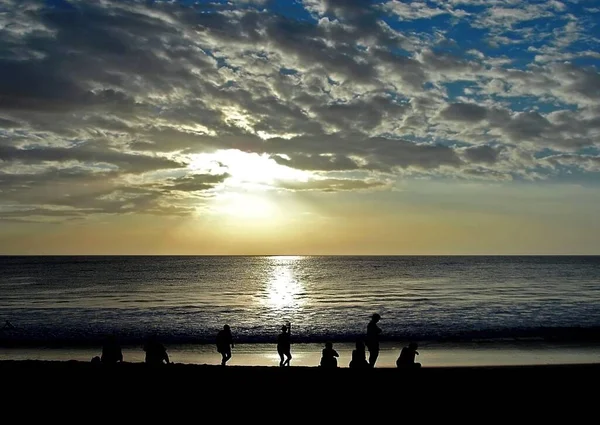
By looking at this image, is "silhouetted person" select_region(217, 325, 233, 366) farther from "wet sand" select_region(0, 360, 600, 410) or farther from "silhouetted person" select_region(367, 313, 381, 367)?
"silhouetted person" select_region(367, 313, 381, 367)

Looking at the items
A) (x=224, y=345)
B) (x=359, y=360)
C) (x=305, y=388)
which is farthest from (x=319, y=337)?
(x=305, y=388)

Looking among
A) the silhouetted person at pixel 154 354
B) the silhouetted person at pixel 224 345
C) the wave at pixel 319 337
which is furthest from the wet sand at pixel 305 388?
the wave at pixel 319 337

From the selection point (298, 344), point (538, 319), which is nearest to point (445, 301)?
point (538, 319)

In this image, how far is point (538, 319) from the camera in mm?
37688

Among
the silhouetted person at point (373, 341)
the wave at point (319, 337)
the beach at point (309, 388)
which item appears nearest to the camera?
the beach at point (309, 388)

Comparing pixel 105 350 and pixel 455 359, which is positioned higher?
pixel 105 350

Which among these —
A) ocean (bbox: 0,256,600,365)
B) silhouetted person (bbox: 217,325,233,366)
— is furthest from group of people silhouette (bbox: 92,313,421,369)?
ocean (bbox: 0,256,600,365)

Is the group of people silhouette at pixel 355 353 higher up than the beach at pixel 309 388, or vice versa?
the group of people silhouette at pixel 355 353

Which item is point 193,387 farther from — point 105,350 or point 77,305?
point 77,305

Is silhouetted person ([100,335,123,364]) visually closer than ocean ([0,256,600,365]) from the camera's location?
Yes

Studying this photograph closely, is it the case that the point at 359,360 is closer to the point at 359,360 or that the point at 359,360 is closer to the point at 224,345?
the point at 359,360

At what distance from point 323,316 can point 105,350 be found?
2668 cm

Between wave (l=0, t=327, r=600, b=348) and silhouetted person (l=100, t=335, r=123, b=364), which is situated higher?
silhouetted person (l=100, t=335, r=123, b=364)

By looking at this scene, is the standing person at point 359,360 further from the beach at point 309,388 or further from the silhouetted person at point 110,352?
the silhouetted person at point 110,352
